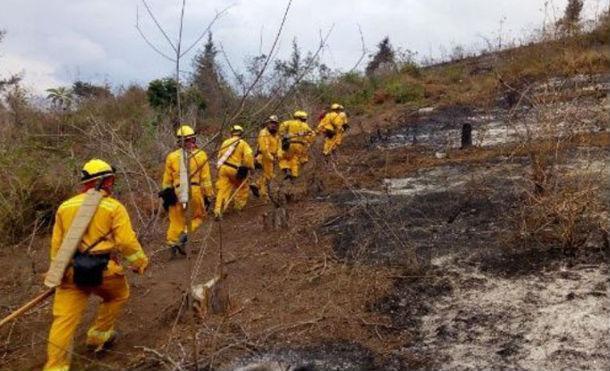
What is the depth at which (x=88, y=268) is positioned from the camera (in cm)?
439

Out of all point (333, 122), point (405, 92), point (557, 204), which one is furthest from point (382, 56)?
point (557, 204)

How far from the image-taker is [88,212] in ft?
14.6

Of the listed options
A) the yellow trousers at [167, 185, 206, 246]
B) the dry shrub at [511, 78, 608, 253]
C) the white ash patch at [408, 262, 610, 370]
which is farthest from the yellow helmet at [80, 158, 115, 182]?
the dry shrub at [511, 78, 608, 253]

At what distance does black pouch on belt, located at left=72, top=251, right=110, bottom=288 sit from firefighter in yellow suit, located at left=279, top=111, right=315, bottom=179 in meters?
6.62

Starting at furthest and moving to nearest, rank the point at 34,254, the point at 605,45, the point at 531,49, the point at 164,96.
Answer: the point at 164,96 < the point at 531,49 < the point at 605,45 < the point at 34,254

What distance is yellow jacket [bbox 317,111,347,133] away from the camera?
40.2ft

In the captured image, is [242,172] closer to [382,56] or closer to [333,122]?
[333,122]

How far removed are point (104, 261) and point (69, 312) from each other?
1.51ft

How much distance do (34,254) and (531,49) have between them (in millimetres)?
14022

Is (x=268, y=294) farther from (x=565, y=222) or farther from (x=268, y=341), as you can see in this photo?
(x=565, y=222)

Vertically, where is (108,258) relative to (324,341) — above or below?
above

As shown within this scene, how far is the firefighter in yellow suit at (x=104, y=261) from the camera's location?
14.5 ft

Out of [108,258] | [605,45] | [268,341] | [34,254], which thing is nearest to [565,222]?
[268,341]

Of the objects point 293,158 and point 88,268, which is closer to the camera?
point 88,268
